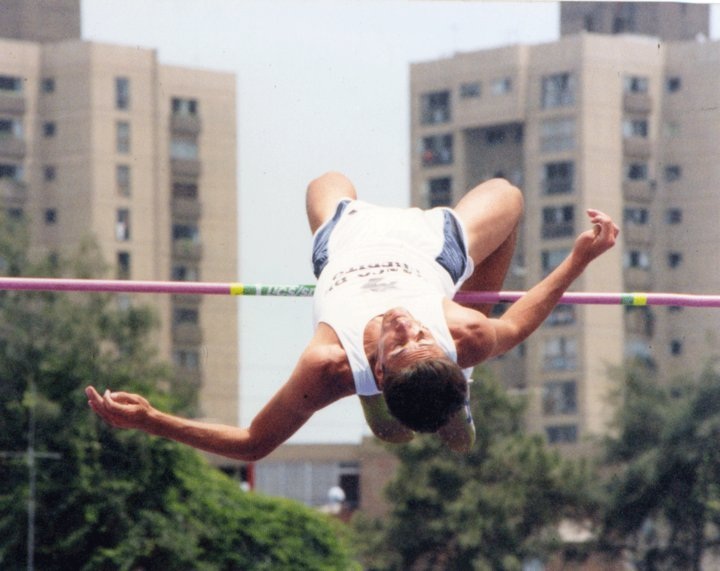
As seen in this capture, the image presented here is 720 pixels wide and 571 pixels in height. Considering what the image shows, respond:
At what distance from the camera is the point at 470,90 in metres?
51.0

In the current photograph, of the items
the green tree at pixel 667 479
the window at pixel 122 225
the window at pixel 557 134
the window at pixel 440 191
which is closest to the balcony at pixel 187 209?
the window at pixel 122 225

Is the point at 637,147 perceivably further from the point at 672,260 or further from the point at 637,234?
the point at 672,260

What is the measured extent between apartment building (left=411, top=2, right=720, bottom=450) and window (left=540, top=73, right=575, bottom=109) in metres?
0.04

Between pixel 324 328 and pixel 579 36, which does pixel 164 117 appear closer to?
pixel 579 36

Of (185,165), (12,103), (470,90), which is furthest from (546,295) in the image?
(470,90)

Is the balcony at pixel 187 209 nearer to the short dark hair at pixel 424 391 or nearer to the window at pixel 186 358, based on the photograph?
the window at pixel 186 358

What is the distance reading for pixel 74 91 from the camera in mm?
48531

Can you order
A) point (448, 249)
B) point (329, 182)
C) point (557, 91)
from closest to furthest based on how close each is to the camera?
point (448, 249), point (329, 182), point (557, 91)

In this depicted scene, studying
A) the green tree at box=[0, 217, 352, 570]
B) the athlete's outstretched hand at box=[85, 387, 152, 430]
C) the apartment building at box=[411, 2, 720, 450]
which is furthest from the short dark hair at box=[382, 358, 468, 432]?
the apartment building at box=[411, 2, 720, 450]

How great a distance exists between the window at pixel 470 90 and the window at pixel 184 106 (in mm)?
7585

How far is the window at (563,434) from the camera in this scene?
4775 cm

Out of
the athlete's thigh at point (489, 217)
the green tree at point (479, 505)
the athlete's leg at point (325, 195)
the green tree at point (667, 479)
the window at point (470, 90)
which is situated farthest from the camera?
the window at point (470, 90)

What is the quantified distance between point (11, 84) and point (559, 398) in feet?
55.7

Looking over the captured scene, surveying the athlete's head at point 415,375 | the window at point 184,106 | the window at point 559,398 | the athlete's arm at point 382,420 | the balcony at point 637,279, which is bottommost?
the window at point 559,398
